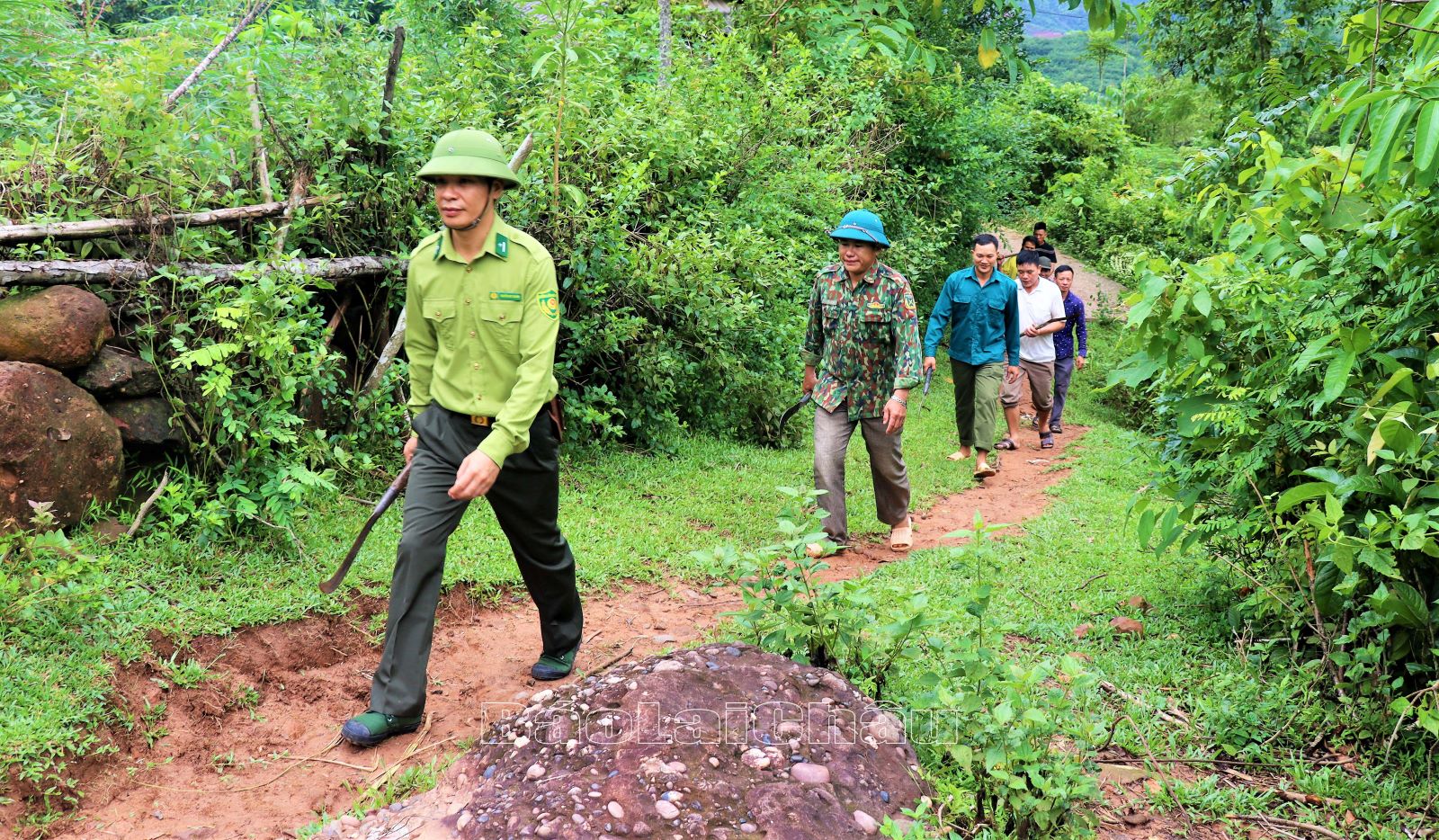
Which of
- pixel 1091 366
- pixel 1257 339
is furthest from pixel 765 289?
pixel 1091 366

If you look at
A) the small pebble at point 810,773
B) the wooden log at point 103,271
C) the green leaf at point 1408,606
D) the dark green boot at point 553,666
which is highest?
the wooden log at point 103,271

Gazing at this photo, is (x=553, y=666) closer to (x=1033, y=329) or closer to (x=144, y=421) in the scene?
(x=144, y=421)

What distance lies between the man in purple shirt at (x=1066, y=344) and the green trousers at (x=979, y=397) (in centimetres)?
214

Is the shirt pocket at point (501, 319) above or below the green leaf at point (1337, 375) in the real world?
above

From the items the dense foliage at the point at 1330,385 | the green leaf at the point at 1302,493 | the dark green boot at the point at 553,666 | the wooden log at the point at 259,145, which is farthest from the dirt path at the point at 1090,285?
the dark green boot at the point at 553,666

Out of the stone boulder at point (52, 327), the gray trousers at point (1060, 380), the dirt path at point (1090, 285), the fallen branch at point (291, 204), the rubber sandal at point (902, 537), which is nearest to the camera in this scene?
the stone boulder at point (52, 327)

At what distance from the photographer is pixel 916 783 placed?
337 cm

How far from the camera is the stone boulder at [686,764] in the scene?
3051 millimetres

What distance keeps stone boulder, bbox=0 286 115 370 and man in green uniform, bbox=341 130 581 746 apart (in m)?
2.08

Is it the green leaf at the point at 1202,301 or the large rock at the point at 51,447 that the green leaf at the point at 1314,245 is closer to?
the green leaf at the point at 1202,301

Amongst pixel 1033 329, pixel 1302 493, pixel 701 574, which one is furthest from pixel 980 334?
pixel 1302 493

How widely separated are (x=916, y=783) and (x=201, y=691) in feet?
9.85

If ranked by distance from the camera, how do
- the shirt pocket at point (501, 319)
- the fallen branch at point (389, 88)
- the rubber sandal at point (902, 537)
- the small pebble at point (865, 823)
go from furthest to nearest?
1. the rubber sandal at point (902, 537)
2. the fallen branch at point (389, 88)
3. the shirt pocket at point (501, 319)
4. the small pebble at point (865, 823)

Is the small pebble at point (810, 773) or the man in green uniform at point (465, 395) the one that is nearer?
the small pebble at point (810, 773)
